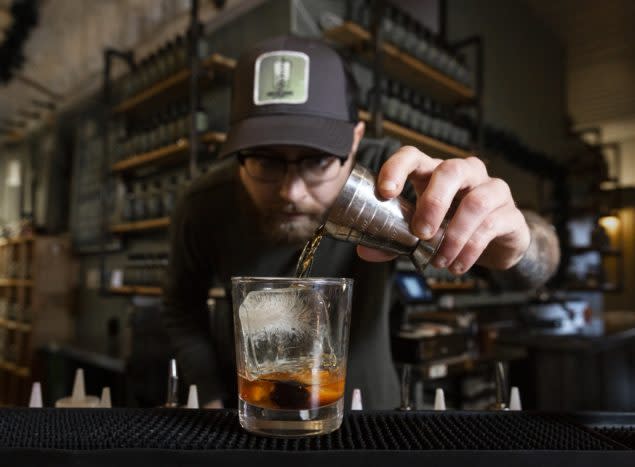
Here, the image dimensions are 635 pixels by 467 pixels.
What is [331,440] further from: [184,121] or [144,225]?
[144,225]

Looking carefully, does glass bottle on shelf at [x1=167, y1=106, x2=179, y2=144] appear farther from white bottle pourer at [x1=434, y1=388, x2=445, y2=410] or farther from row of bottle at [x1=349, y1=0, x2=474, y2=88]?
white bottle pourer at [x1=434, y1=388, x2=445, y2=410]

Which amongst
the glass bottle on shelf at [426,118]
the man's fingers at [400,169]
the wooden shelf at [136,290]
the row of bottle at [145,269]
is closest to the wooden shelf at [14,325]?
the wooden shelf at [136,290]

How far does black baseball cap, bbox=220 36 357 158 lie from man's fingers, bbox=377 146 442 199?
416 millimetres

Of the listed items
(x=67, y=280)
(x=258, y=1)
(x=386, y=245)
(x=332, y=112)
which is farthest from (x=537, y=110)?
(x=386, y=245)

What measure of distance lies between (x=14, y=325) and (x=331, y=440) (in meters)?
6.25

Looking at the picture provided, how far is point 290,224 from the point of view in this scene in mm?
1166

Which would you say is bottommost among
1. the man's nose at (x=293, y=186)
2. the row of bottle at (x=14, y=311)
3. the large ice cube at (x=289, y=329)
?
the row of bottle at (x=14, y=311)

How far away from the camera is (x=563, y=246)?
24.2 feet

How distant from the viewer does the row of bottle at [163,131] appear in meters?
3.60

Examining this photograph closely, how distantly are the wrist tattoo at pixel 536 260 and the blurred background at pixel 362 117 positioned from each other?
55 centimetres

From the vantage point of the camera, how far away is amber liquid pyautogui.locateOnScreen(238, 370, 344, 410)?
523mm

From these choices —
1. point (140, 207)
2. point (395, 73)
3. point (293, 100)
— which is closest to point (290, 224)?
point (293, 100)

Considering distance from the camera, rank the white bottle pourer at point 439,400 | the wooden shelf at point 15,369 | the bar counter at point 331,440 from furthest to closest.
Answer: the wooden shelf at point 15,369, the white bottle pourer at point 439,400, the bar counter at point 331,440

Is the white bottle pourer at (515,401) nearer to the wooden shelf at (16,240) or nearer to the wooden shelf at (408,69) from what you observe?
the wooden shelf at (408,69)
